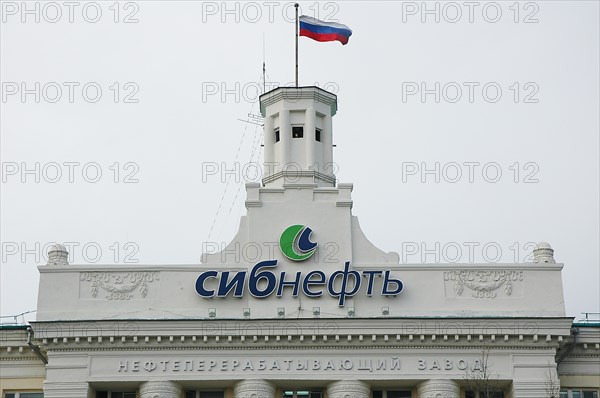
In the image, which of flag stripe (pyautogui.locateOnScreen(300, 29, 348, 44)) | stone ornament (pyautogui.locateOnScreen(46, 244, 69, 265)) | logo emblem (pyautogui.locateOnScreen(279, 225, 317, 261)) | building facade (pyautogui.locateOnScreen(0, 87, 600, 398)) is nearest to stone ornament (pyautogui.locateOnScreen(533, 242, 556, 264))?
building facade (pyautogui.locateOnScreen(0, 87, 600, 398))

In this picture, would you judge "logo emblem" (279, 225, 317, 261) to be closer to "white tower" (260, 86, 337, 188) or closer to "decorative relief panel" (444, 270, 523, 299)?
"white tower" (260, 86, 337, 188)

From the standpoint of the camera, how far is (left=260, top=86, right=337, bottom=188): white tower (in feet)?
221

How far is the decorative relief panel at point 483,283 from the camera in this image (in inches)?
2496

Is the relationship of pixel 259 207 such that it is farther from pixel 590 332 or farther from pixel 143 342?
pixel 590 332

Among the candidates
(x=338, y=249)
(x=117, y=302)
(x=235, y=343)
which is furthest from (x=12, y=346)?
(x=338, y=249)

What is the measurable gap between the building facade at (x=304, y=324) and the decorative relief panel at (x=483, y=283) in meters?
0.05

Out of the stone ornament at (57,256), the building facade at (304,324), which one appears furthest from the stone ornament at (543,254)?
the stone ornament at (57,256)

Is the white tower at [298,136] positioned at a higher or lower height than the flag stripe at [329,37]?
lower

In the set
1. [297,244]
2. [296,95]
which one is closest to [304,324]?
[297,244]

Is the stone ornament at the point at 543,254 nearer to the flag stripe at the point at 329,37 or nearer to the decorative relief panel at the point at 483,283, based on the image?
the decorative relief panel at the point at 483,283

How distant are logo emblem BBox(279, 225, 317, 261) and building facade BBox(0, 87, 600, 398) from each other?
0.06 metres

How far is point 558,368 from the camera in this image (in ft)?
211

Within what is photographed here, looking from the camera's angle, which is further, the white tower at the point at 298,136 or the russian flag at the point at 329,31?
the russian flag at the point at 329,31

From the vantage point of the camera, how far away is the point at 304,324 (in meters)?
61.7
